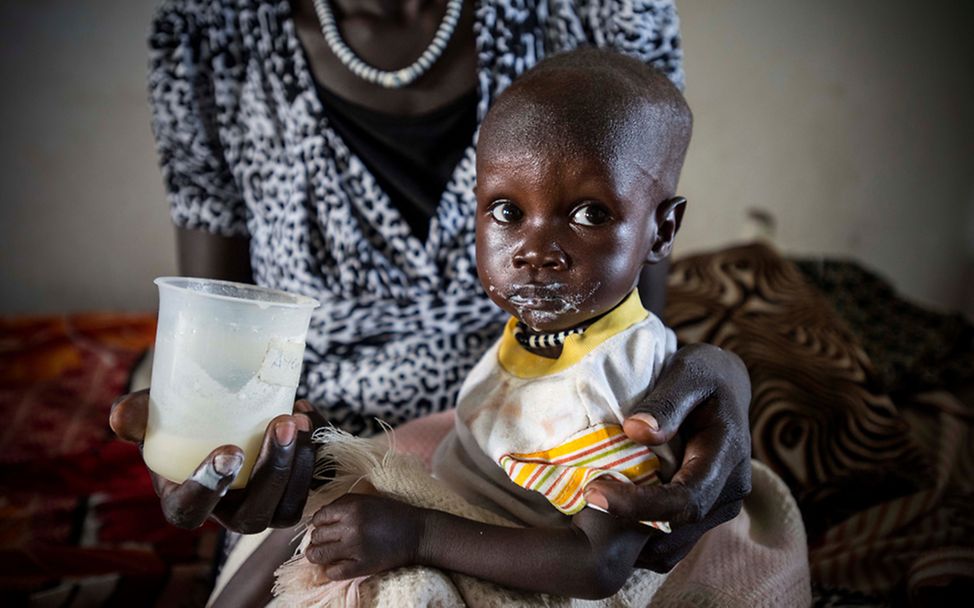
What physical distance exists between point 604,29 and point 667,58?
93mm

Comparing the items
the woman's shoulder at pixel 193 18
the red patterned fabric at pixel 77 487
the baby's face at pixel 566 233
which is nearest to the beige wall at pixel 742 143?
the red patterned fabric at pixel 77 487

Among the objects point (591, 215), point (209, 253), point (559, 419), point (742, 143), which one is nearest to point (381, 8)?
point (209, 253)

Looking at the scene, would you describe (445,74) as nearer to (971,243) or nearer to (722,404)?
(722,404)

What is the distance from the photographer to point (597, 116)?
0.65m

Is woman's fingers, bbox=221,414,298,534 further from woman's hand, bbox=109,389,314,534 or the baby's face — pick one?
the baby's face

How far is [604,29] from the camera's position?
993 millimetres

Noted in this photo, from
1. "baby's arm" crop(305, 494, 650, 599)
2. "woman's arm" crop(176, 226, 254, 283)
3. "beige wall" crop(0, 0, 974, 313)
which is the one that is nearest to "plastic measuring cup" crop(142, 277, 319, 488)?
"baby's arm" crop(305, 494, 650, 599)

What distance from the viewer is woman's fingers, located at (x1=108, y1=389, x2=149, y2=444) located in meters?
0.65

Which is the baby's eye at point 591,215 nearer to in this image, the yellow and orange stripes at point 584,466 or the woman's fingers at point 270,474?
the yellow and orange stripes at point 584,466

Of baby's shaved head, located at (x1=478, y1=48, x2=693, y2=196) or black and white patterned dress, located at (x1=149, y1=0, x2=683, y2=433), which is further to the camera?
black and white patterned dress, located at (x1=149, y1=0, x2=683, y2=433)

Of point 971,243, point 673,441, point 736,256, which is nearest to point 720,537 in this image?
point 673,441

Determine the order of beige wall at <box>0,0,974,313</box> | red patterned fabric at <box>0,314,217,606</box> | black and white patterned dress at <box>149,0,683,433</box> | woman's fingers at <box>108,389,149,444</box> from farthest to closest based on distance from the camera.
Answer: beige wall at <box>0,0,974,313</box> < red patterned fabric at <box>0,314,217,606</box> < black and white patterned dress at <box>149,0,683,433</box> < woman's fingers at <box>108,389,149,444</box>

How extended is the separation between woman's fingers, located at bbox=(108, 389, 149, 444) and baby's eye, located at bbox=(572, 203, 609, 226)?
420 mm

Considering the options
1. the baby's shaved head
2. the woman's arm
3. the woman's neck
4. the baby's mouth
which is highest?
the woman's neck
